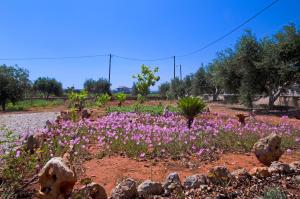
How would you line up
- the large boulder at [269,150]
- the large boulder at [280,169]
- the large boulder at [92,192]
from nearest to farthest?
the large boulder at [92,192] < the large boulder at [280,169] < the large boulder at [269,150]

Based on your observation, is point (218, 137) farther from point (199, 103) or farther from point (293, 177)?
point (293, 177)

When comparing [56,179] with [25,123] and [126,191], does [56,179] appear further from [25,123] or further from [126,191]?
[25,123]

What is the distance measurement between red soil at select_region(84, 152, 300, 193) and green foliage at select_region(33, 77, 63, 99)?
6045 cm

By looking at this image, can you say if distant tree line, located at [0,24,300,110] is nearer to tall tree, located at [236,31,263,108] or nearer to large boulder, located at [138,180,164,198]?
tall tree, located at [236,31,263,108]

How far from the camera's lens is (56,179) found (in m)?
3.74

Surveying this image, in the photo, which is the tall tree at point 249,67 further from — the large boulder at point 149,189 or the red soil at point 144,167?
the large boulder at point 149,189

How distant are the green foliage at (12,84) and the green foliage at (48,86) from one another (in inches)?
1186

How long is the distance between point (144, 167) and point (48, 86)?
201 ft

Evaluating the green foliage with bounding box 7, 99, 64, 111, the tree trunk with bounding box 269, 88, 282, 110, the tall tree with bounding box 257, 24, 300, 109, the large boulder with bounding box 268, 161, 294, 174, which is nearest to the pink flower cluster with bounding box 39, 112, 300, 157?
the large boulder with bounding box 268, 161, 294, 174

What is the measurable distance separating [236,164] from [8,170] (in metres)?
4.14

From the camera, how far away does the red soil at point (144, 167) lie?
5.55 metres

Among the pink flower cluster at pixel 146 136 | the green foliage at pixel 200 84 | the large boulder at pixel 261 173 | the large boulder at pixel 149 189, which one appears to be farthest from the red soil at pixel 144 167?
the green foliage at pixel 200 84

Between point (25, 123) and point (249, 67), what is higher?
point (249, 67)

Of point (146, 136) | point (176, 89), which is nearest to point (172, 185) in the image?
point (146, 136)
